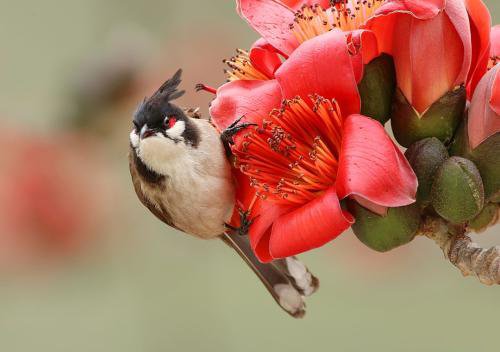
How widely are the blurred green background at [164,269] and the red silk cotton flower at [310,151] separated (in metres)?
1.61

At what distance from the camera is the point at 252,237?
1590mm

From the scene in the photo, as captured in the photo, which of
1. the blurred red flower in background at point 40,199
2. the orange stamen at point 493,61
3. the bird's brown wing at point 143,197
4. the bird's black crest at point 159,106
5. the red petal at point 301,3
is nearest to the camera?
the orange stamen at point 493,61

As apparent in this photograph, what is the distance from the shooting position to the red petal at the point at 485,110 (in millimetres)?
1435

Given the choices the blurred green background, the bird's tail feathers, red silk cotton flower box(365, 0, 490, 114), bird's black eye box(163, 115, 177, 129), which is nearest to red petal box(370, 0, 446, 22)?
red silk cotton flower box(365, 0, 490, 114)

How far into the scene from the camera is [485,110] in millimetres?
1474

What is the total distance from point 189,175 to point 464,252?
2.86 feet

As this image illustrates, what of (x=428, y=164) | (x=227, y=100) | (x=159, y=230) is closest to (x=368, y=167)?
(x=428, y=164)

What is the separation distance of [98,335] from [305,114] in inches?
248

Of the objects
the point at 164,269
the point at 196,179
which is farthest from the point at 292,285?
the point at 164,269

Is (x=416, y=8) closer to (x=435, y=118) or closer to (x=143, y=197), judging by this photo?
(x=435, y=118)

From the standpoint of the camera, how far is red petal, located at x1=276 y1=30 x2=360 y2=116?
4.71 ft

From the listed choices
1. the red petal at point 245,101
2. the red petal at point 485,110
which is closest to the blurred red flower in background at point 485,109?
the red petal at point 485,110

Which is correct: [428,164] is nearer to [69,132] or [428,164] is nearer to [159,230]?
[69,132]

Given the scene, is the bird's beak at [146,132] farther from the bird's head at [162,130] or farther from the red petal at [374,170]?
the red petal at [374,170]
